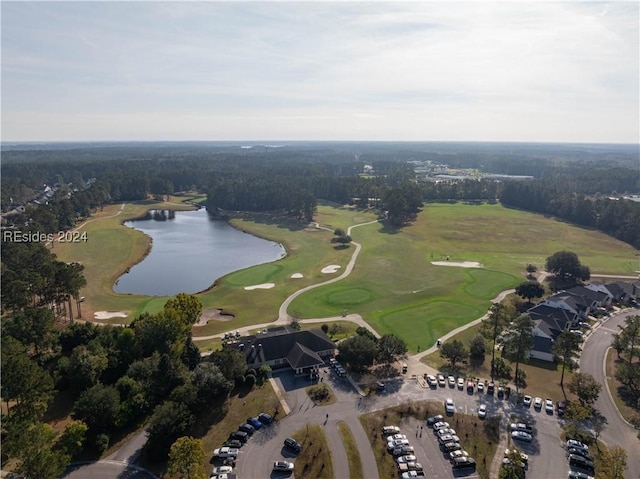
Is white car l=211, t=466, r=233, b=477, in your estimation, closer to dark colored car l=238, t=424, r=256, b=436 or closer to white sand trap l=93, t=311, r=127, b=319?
dark colored car l=238, t=424, r=256, b=436

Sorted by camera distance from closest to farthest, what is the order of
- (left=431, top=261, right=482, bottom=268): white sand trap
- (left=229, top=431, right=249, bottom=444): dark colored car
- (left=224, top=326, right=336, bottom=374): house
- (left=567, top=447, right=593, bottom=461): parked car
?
(left=567, top=447, right=593, bottom=461): parked car → (left=229, top=431, right=249, bottom=444): dark colored car → (left=224, top=326, right=336, bottom=374): house → (left=431, top=261, right=482, bottom=268): white sand trap

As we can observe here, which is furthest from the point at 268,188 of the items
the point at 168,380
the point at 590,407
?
the point at 590,407

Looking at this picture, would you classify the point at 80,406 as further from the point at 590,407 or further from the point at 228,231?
the point at 228,231

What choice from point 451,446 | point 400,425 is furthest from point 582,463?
point 400,425

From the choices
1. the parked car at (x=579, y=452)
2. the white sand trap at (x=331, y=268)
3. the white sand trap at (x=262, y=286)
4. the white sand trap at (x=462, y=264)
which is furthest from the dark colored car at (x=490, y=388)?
the white sand trap at (x=462, y=264)

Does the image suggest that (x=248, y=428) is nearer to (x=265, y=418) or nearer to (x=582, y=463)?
(x=265, y=418)

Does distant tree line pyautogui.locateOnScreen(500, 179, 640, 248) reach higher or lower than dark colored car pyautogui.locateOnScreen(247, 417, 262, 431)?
higher

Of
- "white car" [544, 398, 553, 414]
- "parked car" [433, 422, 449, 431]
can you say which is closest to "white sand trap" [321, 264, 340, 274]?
"parked car" [433, 422, 449, 431]
